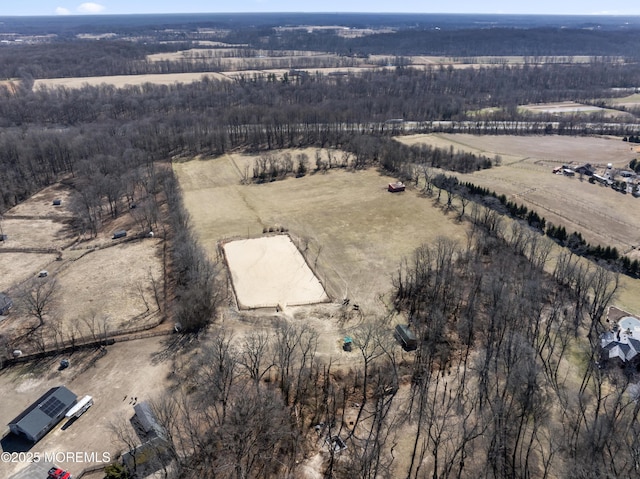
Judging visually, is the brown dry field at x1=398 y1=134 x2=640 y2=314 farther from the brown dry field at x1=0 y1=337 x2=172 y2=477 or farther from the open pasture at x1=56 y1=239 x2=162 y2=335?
the open pasture at x1=56 y1=239 x2=162 y2=335

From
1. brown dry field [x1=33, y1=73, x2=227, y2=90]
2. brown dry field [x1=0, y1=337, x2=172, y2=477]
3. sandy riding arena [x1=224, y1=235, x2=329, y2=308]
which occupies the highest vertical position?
brown dry field [x1=33, y1=73, x2=227, y2=90]

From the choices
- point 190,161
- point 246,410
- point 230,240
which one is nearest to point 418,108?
point 190,161

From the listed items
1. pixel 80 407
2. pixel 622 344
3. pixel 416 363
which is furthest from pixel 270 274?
pixel 622 344

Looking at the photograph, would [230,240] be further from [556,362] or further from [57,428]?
[556,362]

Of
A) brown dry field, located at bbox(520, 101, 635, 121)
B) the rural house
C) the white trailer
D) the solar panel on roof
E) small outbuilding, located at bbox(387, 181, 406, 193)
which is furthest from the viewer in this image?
brown dry field, located at bbox(520, 101, 635, 121)

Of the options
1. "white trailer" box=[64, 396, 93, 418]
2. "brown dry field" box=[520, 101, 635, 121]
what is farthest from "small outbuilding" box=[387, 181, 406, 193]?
"brown dry field" box=[520, 101, 635, 121]

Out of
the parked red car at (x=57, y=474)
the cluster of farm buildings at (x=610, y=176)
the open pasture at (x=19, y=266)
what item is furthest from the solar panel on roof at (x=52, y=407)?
the cluster of farm buildings at (x=610, y=176)
